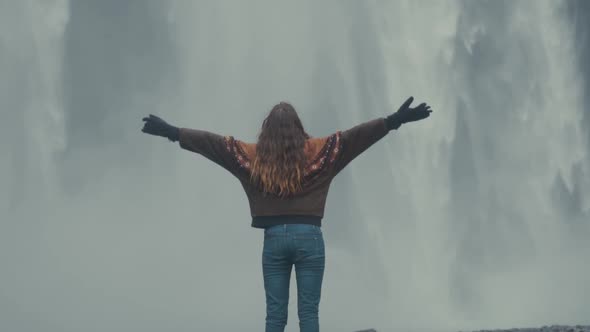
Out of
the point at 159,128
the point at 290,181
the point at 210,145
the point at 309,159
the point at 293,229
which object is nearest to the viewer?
the point at 293,229

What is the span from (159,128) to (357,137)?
7.30 ft

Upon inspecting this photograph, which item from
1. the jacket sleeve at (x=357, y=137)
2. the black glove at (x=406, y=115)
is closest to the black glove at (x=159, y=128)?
the jacket sleeve at (x=357, y=137)

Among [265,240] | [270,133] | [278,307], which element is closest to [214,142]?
[270,133]

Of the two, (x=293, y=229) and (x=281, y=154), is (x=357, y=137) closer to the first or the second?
(x=281, y=154)

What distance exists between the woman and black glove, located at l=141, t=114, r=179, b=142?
0.53ft

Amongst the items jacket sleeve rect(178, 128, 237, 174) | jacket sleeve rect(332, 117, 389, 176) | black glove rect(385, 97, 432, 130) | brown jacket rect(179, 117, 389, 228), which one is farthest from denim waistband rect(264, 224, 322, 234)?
black glove rect(385, 97, 432, 130)

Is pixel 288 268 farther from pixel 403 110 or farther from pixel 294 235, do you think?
pixel 403 110

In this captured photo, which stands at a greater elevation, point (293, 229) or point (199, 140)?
point (199, 140)

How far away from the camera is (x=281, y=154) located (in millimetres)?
8086

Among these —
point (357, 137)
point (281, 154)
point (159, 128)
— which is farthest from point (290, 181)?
point (159, 128)

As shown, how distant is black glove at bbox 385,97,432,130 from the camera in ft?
27.0

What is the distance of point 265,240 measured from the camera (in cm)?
795

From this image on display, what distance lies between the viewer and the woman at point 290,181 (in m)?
7.83

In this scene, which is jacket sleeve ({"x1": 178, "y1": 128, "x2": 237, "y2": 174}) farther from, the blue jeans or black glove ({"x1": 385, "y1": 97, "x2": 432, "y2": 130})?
black glove ({"x1": 385, "y1": 97, "x2": 432, "y2": 130})
